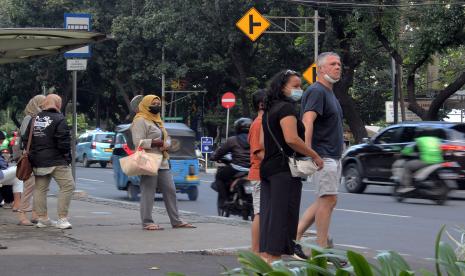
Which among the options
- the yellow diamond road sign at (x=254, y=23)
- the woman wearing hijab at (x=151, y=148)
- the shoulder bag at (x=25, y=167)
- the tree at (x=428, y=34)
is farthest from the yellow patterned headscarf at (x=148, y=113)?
the tree at (x=428, y=34)

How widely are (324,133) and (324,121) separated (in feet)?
0.36

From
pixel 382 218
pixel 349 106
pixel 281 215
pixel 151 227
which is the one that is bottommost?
pixel 382 218

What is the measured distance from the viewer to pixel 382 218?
47.7 ft

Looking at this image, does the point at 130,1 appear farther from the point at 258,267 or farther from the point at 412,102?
the point at 258,267

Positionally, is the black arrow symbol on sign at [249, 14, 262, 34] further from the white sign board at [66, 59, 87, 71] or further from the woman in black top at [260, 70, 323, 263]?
the woman in black top at [260, 70, 323, 263]

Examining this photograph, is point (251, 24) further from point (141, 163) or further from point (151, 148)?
point (141, 163)

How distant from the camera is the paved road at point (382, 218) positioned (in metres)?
10.9

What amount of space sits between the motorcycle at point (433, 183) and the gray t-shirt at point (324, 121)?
33.6 ft

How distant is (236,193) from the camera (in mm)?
12758

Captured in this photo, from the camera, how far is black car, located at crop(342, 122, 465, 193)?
62.2 feet

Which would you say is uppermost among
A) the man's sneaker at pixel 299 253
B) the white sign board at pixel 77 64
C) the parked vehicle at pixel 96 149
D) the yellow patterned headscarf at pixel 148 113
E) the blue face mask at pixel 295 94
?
the white sign board at pixel 77 64

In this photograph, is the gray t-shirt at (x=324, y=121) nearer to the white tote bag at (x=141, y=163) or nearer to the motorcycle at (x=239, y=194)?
the white tote bag at (x=141, y=163)

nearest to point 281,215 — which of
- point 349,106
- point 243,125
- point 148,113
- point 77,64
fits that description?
point 148,113

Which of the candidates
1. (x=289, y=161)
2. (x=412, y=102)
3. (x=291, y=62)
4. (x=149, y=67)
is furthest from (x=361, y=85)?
(x=289, y=161)
